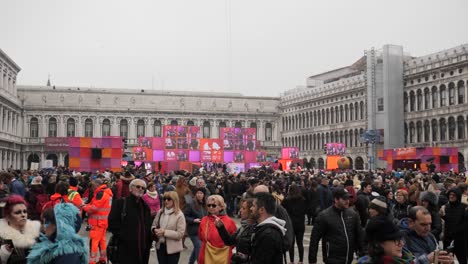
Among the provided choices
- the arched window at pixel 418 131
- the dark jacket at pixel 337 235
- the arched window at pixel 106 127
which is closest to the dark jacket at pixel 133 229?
the dark jacket at pixel 337 235

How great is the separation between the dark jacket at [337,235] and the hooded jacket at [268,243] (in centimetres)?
145

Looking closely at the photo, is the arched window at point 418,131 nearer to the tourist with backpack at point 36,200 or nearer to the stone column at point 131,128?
the stone column at point 131,128

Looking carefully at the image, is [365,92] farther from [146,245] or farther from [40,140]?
[146,245]

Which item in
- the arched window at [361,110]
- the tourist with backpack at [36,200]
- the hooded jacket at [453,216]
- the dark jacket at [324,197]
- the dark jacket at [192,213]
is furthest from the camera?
the arched window at [361,110]

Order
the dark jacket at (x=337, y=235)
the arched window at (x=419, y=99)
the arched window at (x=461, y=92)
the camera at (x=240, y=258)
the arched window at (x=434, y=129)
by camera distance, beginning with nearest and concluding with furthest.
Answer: the camera at (x=240, y=258) < the dark jacket at (x=337, y=235) < the arched window at (x=461, y=92) < the arched window at (x=434, y=129) < the arched window at (x=419, y=99)

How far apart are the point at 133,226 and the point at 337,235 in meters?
2.64

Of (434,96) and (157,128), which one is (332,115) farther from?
(157,128)

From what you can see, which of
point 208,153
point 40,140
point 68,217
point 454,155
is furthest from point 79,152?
point 40,140

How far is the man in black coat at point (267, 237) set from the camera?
206 inches

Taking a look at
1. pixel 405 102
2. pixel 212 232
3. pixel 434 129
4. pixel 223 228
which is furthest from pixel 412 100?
pixel 223 228

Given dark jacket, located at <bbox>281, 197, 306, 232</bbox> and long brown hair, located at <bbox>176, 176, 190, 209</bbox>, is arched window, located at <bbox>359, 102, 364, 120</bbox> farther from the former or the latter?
long brown hair, located at <bbox>176, 176, 190, 209</bbox>

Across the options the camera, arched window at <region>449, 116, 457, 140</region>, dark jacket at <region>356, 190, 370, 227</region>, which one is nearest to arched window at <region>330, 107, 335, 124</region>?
arched window at <region>449, 116, 457, 140</region>

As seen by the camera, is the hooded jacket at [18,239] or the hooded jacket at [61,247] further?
the hooded jacket at [18,239]

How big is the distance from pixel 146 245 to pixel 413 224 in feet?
11.5
